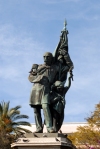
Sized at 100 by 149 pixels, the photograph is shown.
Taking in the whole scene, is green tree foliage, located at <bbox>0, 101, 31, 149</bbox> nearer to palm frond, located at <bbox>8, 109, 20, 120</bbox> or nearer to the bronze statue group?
palm frond, located at <bbox>8, 109, 20, 120</bbox>

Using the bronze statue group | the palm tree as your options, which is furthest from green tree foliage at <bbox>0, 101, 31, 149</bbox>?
the bronze statue group

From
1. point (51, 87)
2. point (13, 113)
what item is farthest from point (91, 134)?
point (51, 87)

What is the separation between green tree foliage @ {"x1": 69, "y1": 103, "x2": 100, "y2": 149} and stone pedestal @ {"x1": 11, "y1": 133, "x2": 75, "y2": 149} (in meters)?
22.3

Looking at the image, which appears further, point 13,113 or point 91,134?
point 91,134

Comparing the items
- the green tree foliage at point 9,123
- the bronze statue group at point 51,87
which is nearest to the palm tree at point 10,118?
the green tree foliage at point 9,123

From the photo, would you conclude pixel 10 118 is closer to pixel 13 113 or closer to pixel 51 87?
pixel 13 113

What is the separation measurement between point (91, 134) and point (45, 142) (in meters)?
23.3

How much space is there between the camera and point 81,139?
32.7 meters

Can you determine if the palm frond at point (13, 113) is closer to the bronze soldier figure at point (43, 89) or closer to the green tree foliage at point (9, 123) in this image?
the green tree foliage at point (9, 123)

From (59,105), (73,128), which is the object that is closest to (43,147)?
(59,105)

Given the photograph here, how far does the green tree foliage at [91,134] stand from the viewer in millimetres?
31906

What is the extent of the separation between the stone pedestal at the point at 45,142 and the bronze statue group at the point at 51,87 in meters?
0.33

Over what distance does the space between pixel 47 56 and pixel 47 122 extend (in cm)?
195

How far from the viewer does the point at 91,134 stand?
106 feet
